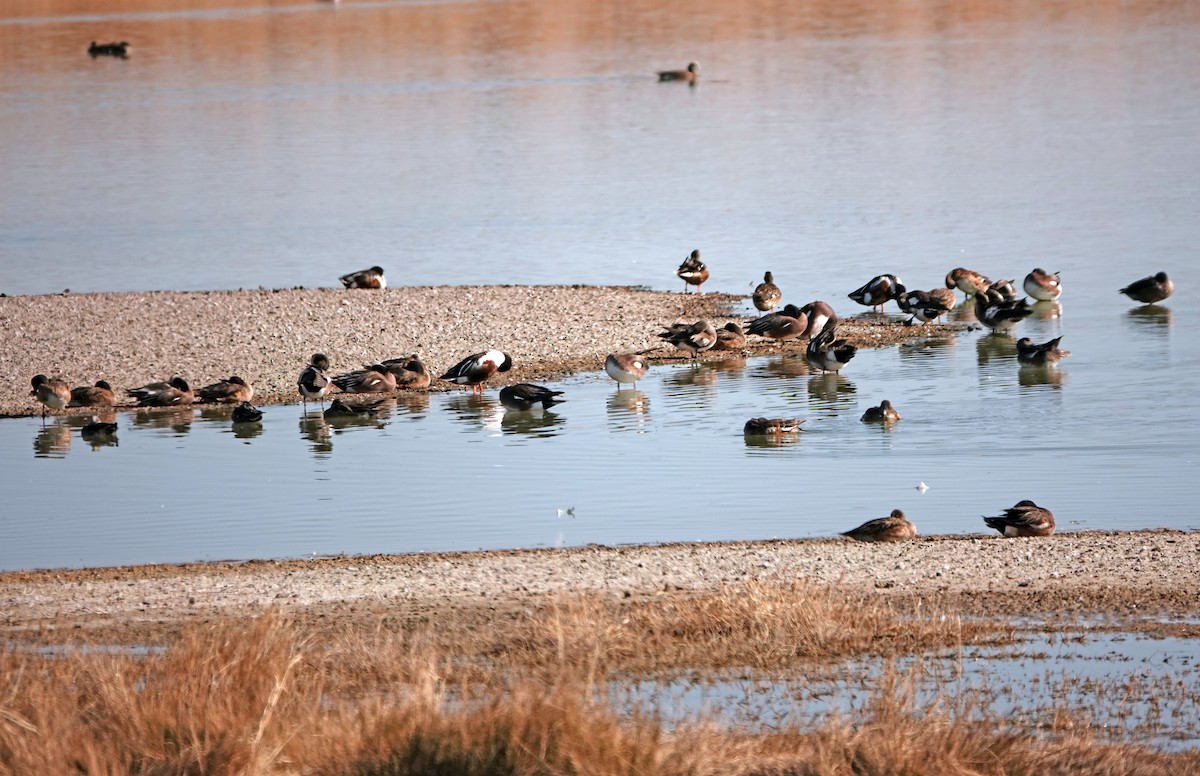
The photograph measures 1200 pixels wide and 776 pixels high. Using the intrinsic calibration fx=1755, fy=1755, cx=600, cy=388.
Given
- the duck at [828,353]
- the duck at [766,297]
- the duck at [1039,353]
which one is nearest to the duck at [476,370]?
the duck at [828,353]

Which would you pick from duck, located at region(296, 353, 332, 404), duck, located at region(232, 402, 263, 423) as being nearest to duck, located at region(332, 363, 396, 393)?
duck, located at region(296, 353, 332, 404)

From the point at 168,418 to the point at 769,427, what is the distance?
23.6 ft

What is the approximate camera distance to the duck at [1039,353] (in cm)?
2170

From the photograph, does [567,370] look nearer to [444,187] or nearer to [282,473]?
[282,473]

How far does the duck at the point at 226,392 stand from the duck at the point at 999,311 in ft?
33.6

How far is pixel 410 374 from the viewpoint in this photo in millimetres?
21062

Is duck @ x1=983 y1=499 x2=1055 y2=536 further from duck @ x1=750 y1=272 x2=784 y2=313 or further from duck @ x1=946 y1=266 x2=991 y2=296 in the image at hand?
duck @ x1=946 y1=266 x2=991 y2=296

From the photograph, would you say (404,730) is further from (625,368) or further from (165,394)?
(165,394)

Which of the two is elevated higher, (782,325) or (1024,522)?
(782,325)

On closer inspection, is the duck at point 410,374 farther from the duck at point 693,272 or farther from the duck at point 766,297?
the duck at point 693,272

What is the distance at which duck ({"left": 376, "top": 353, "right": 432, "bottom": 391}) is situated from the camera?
21094 millimetres

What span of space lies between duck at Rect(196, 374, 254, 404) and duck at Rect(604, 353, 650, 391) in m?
4.31

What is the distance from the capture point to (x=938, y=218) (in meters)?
36.1

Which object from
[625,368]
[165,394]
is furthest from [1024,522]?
[165,394]
